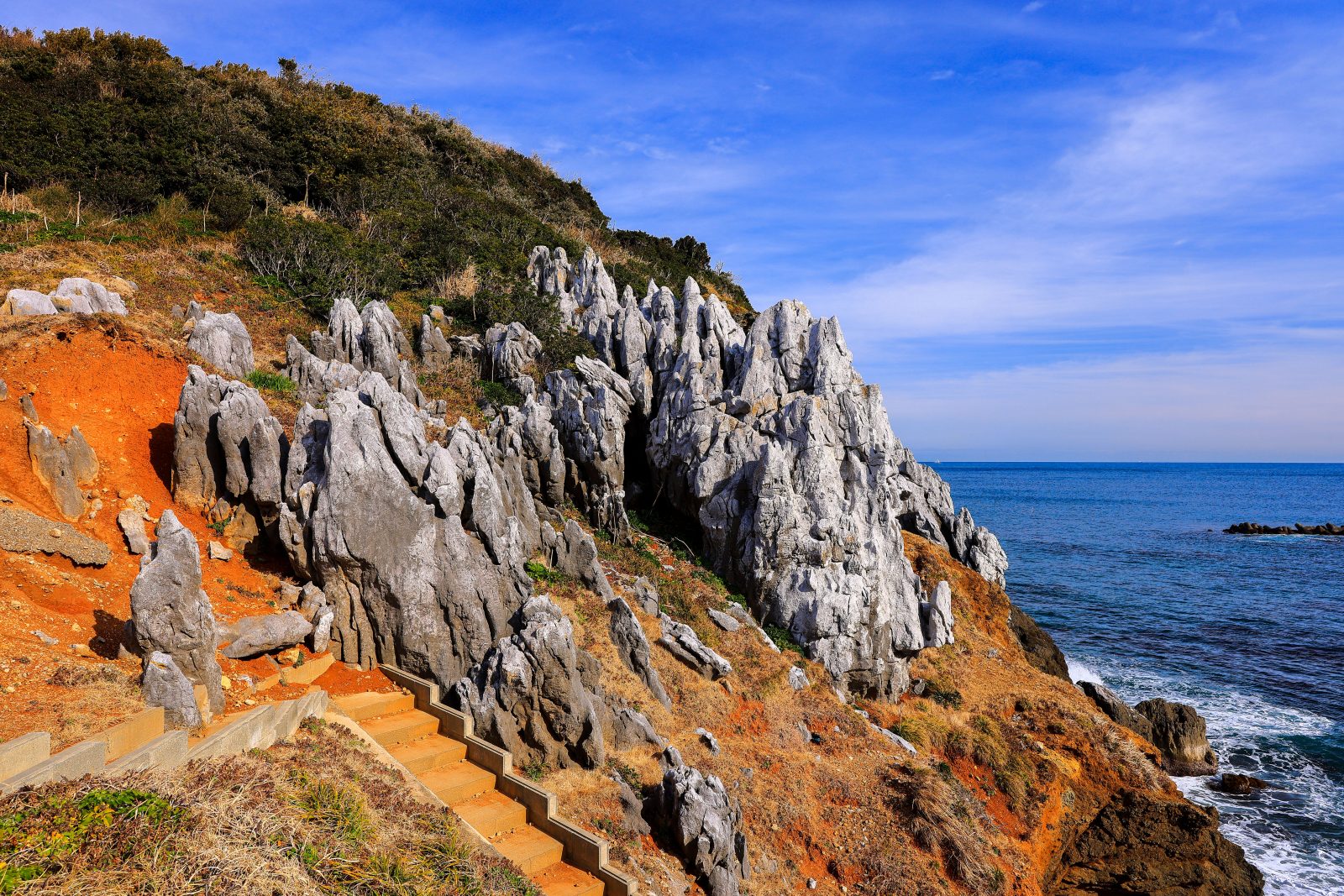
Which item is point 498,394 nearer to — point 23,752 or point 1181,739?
point 23,752

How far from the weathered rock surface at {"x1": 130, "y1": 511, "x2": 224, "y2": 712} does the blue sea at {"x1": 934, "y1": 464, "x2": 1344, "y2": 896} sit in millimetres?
27856

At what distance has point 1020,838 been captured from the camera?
66.5 ft

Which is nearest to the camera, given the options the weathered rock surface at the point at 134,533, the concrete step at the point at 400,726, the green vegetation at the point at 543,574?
the concrete step at the point at 400,726

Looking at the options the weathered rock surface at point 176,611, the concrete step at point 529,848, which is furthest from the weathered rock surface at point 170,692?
the concrete step at point 529,848

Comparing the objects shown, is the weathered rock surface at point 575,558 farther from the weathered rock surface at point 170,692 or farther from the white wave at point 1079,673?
the white wave at point 1079,673

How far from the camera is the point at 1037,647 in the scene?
33375 mm

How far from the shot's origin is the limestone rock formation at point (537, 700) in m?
14.9

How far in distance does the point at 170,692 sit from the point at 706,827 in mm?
9936

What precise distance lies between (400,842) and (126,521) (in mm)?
10514

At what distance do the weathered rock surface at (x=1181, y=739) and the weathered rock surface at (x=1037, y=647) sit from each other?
14.0ft

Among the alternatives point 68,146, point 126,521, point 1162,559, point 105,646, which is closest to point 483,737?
point 105,646

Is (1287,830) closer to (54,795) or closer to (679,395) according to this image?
(679,395)

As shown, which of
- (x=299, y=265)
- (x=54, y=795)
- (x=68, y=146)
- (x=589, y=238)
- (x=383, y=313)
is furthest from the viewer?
(x=589, y=238)

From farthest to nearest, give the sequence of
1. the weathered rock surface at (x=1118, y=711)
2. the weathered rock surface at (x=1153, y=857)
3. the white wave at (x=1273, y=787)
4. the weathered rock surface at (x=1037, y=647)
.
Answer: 1. the weathered rock surface at (x=1037, y=647)
2. the weathered rock surface at (x=1118, y=711)
3. the white wave at (x=1273, y=787)
4. the weathered rock surface at (x=1153, y=857)
